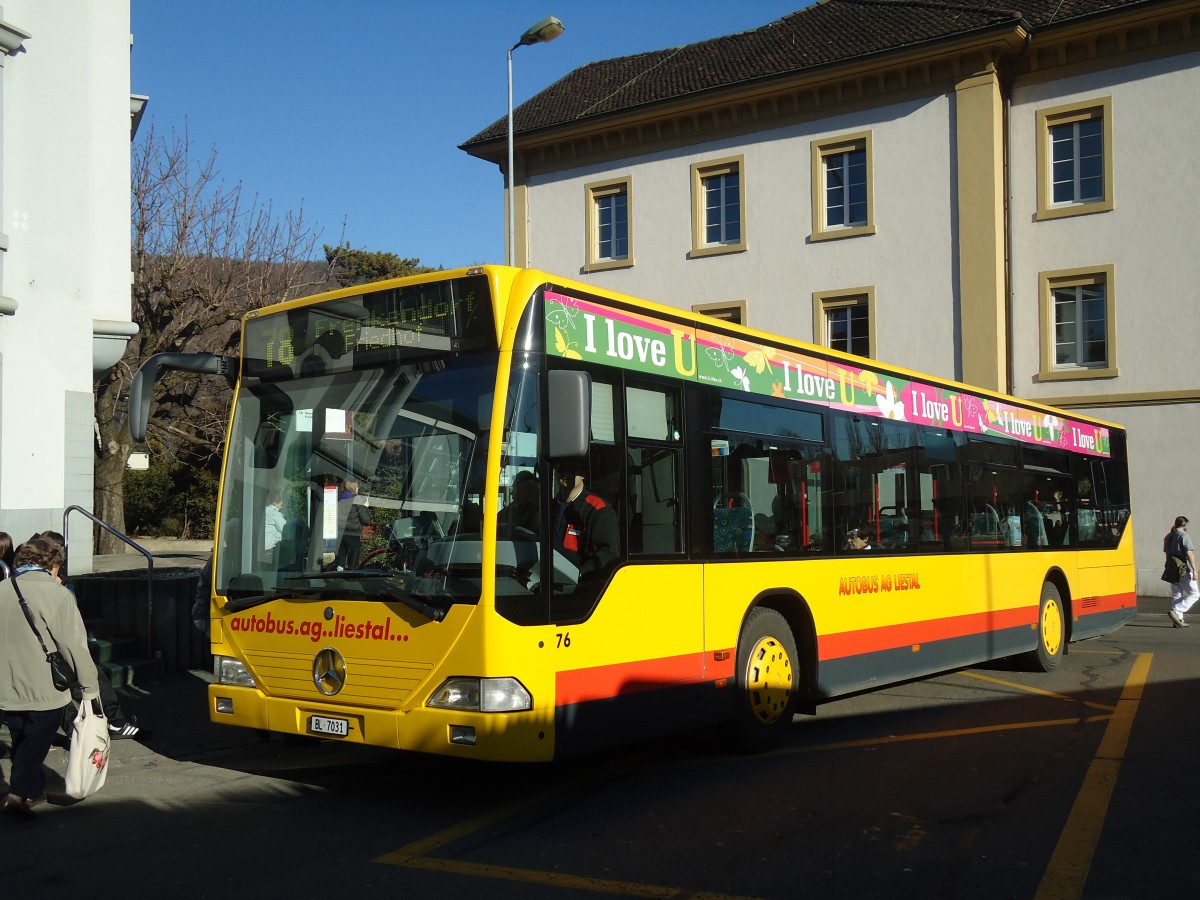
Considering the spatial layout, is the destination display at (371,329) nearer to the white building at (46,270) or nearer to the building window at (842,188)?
the white building at (46,270)

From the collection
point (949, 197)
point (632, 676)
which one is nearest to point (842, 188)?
point (949, 197)

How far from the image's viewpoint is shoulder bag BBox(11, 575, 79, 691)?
263 inches

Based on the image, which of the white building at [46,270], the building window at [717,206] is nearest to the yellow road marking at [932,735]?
the white building at [46,270]

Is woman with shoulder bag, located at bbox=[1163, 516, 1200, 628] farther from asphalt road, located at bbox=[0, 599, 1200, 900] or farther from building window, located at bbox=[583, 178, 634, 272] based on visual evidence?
building window, located at bbox=[583, 178, 634, 272]

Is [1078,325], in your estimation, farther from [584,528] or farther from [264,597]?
[264,597]

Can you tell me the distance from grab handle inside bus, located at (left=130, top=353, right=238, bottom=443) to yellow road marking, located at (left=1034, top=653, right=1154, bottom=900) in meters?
5.38

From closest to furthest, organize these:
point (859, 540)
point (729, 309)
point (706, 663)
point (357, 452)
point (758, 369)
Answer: point (357, 452)
point (706, 663)
point (758, 369)
point (859, 540)
point (729, 309)

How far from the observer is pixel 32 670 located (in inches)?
263

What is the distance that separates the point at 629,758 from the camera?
8578 mm

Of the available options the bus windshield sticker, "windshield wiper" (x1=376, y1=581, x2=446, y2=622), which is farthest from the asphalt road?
the bus windshield sticker

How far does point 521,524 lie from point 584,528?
53 cm

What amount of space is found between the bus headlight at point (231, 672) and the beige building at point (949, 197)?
20356 millimetres

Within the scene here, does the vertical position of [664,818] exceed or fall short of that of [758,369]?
it falls short

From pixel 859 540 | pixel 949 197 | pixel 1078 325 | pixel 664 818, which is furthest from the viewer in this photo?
pixel 949 197
